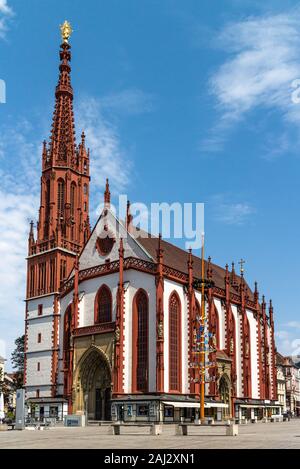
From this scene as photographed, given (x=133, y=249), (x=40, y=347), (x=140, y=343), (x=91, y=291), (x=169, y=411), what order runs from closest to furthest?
1. (x=169, y=411)
2. (x=140, y=343)
3. (x=133, y=249)
4. (x=91, y=291)
5. (x=40, y=347)

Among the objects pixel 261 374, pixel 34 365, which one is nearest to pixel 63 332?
pixel 34 365

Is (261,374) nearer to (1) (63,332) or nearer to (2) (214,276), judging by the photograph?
(2) (214,276)

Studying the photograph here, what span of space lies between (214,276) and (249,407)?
1566cm

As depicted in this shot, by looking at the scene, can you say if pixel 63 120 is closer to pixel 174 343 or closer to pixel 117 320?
pixel 117 320

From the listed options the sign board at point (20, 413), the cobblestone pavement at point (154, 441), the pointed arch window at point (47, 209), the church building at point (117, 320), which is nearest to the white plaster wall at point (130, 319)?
the church building at point (117, 320)

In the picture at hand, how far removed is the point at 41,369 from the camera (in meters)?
64.5

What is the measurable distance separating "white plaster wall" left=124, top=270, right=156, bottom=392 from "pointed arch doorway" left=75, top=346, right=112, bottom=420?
378 centimetres

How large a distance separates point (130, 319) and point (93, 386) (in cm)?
879

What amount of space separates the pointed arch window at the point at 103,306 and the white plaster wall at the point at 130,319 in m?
2.90

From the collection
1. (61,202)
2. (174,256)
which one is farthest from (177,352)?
(61,202)

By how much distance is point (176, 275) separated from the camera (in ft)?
188

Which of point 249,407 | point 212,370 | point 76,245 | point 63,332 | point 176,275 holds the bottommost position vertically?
point 249,407

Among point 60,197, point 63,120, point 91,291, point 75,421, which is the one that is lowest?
point 75,421

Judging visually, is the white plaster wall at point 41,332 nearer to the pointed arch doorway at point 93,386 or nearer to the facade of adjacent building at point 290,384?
the pointed arch doorway at point 93,386
